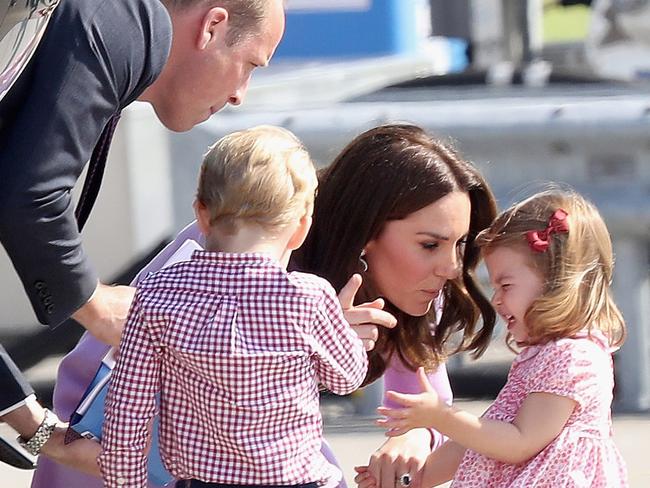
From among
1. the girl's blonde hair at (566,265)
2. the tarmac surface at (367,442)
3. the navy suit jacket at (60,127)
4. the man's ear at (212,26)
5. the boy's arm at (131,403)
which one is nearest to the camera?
the navy suit jacket at (60,127)

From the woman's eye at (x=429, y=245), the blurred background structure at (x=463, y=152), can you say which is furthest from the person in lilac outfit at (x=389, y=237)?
the blurred background structure at (x=463, y=152)

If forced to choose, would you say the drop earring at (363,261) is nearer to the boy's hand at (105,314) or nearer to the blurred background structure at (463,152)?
the boy's hand at (105,314)

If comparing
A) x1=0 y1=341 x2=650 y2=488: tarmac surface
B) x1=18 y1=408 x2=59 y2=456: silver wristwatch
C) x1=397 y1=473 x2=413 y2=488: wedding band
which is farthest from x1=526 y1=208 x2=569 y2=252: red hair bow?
x1=0 y1=341 x2=650 y2=488: tarmac surface

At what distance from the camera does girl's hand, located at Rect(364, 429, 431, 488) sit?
10.2 feet

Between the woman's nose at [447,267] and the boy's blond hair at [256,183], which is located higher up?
the boy's blond hair at [256,183]

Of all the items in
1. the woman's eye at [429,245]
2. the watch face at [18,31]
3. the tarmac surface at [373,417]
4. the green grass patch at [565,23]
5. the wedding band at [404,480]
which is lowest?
the green grass patch at [565,23]

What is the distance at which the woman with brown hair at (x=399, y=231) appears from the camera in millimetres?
3084

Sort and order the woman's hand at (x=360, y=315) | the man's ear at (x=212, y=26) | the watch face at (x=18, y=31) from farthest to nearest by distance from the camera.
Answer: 1. the man's ear at (x=212, y=26)
2. the woman's hand at (x=360, y=315)
3. the watch face at (x=18, y=31)

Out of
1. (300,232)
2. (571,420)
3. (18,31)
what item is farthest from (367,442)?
(18,31)

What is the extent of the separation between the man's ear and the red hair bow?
76cm

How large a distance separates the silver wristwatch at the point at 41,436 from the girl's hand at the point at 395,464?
0.66 meters

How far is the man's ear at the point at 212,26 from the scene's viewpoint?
10.0 ft

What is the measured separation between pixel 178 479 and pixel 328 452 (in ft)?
1.39

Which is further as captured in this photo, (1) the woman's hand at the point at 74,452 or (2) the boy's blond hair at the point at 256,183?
(1) the woman's hand at the point at 74,452
